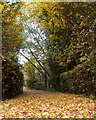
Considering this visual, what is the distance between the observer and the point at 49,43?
7727mm

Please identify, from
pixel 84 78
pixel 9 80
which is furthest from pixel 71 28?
pixel 9 80

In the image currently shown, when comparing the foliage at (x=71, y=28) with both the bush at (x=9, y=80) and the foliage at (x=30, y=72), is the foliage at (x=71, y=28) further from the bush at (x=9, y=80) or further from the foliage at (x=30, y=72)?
the foliage at (x=30, y=72)

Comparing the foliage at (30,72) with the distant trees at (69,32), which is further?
the foliage at (30,72)

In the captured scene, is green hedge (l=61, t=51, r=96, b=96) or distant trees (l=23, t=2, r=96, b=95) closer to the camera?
green hedge (l=61, t=51, r=96, b=96)

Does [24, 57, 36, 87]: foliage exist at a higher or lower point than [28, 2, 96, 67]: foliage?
lower

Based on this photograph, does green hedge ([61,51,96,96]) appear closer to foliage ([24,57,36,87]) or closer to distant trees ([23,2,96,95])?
distant trees ([23,2,96,95])

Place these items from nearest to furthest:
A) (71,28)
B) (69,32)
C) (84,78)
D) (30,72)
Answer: (84,78), (71,28), (69,32), (30,72)

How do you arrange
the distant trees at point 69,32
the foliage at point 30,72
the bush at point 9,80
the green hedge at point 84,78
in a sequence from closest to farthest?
1. the green hedge at point 84,78
2. the bush at point 9,80
3. the distant trees at point 69,32
4. the foliage at point 30,72

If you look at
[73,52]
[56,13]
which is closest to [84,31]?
[73,52]

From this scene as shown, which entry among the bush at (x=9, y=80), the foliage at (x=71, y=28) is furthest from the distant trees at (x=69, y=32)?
the bush at (x=9, y=80)

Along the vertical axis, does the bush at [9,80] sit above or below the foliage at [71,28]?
below

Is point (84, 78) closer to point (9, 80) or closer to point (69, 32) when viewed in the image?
point (69, 32)

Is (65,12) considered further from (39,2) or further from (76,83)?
(76,83)

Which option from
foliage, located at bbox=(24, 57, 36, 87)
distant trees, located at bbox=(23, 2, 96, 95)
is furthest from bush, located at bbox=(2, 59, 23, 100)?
foliage, located at bbox=(24, 57, 36, 87)
